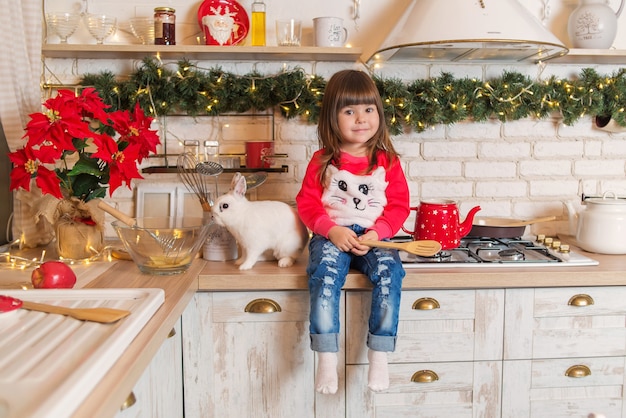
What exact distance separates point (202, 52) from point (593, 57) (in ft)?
4.46

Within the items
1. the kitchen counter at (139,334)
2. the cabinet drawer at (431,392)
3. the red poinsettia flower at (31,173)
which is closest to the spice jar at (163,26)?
the red poinsettia flower at (31,173)

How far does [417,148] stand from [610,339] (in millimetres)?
902

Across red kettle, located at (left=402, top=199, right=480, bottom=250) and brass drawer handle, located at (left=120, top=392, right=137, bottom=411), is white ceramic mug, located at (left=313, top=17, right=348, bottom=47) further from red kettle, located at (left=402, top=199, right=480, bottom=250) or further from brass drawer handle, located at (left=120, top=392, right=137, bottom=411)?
brass drawer handle, located at (left=120, top=392, right=137, bottom=411)

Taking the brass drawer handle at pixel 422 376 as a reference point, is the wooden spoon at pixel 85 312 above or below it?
above

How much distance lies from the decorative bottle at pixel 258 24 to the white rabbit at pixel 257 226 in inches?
22.1

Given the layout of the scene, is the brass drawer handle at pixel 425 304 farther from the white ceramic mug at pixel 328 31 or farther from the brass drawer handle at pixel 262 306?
the white ceramic mug at pixel 328 31

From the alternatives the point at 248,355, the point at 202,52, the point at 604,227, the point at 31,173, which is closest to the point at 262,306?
the point at 248,355

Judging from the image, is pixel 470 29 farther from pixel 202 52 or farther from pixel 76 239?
pixel 76 239

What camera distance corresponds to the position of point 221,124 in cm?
223

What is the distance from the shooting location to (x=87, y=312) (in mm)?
1181

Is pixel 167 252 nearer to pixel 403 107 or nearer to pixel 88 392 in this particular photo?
pixel 88 392

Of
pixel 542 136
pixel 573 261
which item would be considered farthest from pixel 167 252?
pixel 542 136

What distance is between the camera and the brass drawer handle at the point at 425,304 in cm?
177

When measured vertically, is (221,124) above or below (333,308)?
above
